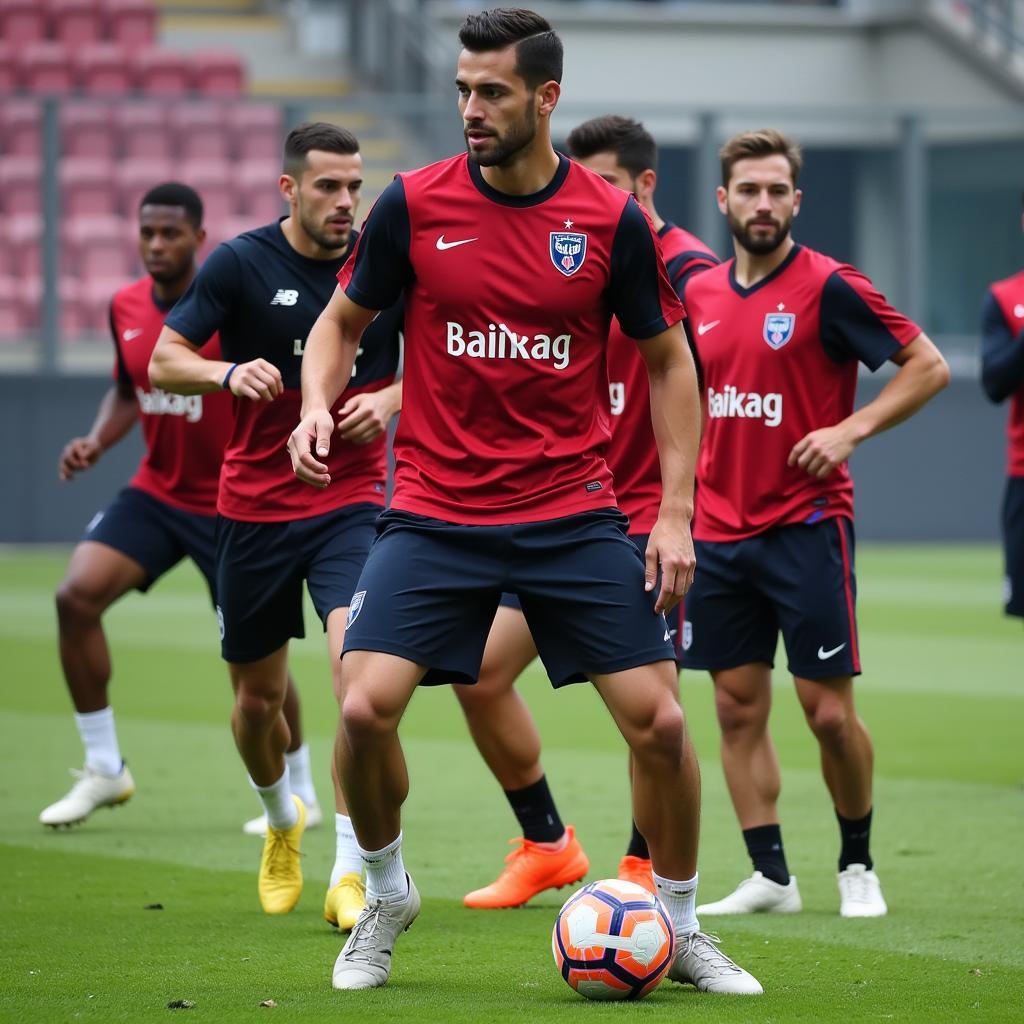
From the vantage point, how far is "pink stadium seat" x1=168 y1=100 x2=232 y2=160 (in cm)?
2166

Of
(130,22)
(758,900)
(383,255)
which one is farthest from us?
(130,22)

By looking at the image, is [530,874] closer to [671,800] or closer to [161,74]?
[671,800]

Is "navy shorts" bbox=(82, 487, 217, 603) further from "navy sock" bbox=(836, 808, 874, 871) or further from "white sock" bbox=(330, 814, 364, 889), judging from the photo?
"navy sock" bbox=(836, 808, 874, 871)

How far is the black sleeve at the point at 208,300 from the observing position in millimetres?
6523

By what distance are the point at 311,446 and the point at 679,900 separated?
1496 mm

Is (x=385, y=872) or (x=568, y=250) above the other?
(x=568, y=250)

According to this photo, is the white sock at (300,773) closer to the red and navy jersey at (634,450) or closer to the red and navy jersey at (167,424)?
the red and navy jersey at (167,424)

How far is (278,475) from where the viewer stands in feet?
21.7

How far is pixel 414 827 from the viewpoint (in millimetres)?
7980

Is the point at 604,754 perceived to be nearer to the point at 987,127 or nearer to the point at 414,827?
the point at 414,827

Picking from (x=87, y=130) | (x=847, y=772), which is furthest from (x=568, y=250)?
(x=87, y=130)

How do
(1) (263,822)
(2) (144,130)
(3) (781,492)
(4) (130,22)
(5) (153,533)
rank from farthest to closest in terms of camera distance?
(4) (130,22)
(2) (144,130)
(5) (153,533)
(1) (263,822)
(3) (781,492)

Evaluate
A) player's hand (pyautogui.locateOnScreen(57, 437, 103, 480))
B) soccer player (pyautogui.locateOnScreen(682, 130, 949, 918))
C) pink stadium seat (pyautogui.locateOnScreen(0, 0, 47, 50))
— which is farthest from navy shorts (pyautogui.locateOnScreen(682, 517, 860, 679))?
pink stadium seat (pyautogui.locateOnScreen(0, 0, 47, 50))

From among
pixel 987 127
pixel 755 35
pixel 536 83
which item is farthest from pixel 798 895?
pixel 755 35
